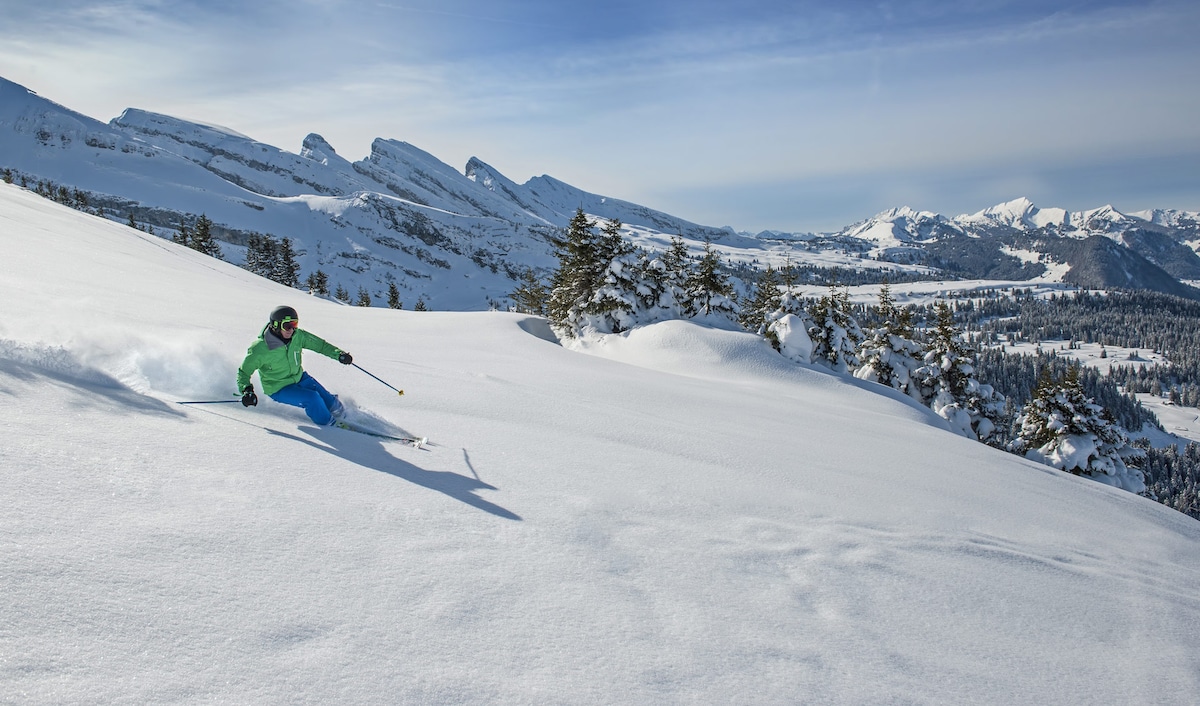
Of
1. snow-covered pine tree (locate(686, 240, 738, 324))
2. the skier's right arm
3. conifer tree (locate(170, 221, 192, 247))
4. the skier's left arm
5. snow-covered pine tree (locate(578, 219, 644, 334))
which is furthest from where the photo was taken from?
conifer tree (locate(170, 221, 192, 247))

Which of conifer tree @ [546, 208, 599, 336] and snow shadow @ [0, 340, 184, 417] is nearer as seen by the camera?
snow shadow @ [0, 340, 184, 417]

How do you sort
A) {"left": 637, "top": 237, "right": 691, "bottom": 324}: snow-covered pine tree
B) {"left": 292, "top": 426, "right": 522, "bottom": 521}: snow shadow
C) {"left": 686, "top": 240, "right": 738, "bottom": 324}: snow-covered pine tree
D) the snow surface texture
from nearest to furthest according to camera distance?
1. the snow surface texture
2. {"left": 292, "top": 426, "right": 522, "bottom": 521}: snow shadow
3. {"left": 637, "top": 237, "right": 691, "bottom": 324}: snow-covered pine tree
4. {"left": 686, "top": 240, "right": 738, "bottom": 324}: snow-covered pine tree

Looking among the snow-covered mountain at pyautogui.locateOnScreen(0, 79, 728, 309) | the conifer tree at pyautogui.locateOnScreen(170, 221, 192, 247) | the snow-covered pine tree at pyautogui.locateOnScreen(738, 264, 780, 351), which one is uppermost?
the snow-covered mountain at pyautogui.locateOnScreen(0, 79, 728, 309)

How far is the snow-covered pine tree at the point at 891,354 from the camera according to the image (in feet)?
89.7

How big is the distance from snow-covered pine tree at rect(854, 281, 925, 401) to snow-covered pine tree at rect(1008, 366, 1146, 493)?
5.29 m

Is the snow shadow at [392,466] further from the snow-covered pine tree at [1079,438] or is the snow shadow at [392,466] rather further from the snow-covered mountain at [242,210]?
the snow-covered mountain at [242,210]

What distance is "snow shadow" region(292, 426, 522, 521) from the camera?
4.46 meters

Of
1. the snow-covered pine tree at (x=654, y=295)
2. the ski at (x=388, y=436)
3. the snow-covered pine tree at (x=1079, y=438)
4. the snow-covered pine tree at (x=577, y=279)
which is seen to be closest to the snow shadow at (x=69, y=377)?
the ski at (x=388, y=436)

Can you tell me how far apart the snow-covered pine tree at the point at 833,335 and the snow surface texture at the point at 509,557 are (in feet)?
59.6

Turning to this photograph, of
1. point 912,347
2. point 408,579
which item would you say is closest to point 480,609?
point 408,579

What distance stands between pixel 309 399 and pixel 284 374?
440mm

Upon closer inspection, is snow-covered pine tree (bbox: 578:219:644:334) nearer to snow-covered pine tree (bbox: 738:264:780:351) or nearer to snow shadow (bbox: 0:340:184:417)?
snow-covered pine tree (bbox: 738:264:780:351)

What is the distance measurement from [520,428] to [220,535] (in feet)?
11.9

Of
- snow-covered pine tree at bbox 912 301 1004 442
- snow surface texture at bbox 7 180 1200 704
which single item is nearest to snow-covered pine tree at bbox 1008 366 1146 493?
snow-covered pine tree at bbox 912 301 1004 442
